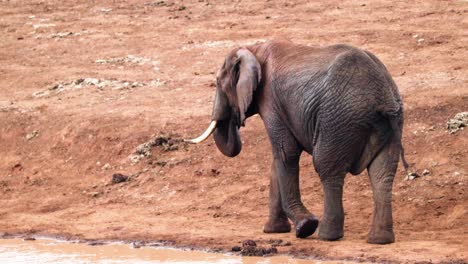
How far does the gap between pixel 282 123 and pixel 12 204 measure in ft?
14.4

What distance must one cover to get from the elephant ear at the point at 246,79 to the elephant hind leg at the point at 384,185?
1468mm

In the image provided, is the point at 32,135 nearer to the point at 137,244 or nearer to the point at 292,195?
the point at 137,244

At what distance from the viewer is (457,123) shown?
13.0m

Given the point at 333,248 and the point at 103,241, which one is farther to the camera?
the point at 103,241

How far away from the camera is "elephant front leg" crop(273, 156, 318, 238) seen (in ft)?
35.8

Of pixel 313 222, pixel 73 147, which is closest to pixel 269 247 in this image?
pixel 313 222

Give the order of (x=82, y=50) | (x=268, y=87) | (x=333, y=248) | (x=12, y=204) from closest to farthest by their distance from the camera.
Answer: (x=333, y=248)
(x=268, y=87)
(x=12, y=204)
(x=82, y=50)

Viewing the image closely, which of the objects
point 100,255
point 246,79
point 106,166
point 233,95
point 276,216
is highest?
point 246,79

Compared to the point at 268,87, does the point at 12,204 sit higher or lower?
lower

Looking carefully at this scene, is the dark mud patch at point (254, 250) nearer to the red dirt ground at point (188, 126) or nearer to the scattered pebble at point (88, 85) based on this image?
the red dirt ground at point (188, 126)

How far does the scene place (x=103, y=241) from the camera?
11844 millimetres

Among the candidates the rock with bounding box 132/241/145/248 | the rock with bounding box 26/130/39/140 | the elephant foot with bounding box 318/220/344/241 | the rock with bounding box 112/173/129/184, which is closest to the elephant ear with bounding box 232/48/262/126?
the elephant foot with bounding box 318/220/344/241

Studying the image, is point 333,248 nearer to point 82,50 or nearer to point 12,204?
point 12,204

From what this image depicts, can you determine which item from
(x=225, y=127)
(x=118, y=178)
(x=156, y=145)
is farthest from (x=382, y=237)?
(x=156, y=145)
